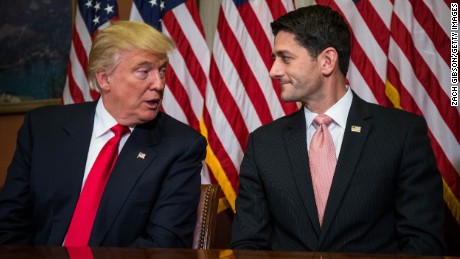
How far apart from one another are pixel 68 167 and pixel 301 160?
39.9 inches

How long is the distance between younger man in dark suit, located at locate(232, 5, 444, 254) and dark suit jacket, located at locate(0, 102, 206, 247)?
0.28 m

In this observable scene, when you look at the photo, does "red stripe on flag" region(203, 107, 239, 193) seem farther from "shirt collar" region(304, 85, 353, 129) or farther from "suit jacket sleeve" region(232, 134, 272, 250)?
"shirt collar" region(304, 85, 353, 129)

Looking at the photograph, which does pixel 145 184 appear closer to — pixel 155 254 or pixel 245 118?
pixel 155 254

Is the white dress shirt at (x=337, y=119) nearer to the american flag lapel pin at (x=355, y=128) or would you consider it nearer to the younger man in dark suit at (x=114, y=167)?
the american flag lapel pin at (x=355, y=128)

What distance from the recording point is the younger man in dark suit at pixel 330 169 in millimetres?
2549

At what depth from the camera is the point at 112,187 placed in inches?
106

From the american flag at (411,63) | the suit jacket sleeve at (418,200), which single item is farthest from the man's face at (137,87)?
the american flag at (411,63)

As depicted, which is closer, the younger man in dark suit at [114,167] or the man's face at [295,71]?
the younger man in dark suit at [114,167]

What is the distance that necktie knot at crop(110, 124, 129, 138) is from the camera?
282 cm

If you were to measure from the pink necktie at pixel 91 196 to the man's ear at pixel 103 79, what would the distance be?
25cm

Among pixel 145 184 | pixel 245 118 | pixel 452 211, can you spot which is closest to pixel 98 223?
pixel 145 184

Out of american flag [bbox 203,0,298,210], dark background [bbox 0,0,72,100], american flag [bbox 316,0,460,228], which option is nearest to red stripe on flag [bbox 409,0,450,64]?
american flag [bbox 316,0,460,228]

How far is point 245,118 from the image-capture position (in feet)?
13.2

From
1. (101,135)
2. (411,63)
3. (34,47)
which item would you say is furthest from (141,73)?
(34,47)
